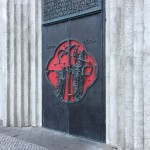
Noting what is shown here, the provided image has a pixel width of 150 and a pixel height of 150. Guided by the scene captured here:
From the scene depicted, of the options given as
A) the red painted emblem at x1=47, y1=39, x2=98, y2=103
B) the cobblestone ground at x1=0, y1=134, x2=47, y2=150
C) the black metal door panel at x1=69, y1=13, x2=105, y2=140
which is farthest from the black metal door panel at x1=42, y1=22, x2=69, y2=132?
the cobblestone ground at x1=0, y1=134, x2=47, y2=150

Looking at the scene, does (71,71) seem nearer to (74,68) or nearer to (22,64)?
(74,68)

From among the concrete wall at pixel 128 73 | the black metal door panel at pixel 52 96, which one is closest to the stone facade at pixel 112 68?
the concrete wall at pixel 128 73

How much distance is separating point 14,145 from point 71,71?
7.90ft

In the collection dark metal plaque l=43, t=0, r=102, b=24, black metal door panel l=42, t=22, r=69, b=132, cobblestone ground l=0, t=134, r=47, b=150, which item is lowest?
cobblestone ground l=0, t=134, r=47, b=150

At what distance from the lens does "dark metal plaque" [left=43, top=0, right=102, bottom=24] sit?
6922mm

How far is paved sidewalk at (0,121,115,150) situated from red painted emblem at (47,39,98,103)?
3.34ft

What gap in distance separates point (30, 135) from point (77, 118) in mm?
1410

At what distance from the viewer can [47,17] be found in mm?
8289

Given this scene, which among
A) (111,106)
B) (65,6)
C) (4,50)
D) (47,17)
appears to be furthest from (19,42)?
(111,106)

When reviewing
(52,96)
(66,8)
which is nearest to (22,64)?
(52,96)

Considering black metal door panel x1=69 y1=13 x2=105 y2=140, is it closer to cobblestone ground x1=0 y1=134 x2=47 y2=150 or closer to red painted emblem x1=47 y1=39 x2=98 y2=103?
red painted emblem x1=47 y1=39 x2=98 y2=103

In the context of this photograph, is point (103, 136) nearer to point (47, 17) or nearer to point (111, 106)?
point (111, 106)

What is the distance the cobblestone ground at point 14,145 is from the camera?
6379 millimetres

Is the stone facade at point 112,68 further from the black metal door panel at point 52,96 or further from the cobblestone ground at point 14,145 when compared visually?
the cobblestone ground at point 14,145
